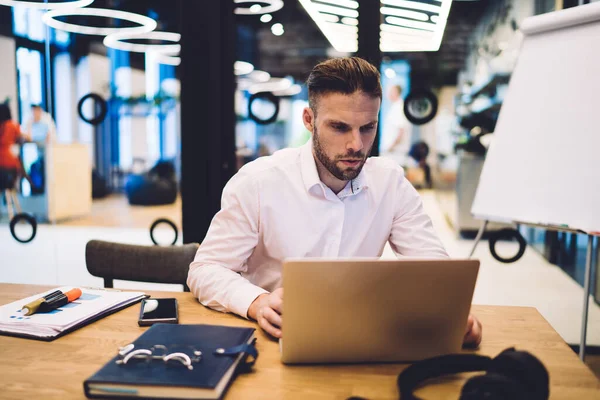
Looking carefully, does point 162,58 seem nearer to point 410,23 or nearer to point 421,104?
point 410,23

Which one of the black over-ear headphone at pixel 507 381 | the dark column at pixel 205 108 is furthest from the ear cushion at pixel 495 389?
the dark column at pixel 205 108


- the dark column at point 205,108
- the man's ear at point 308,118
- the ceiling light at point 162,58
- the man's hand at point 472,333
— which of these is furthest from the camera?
the ceiling light at point 162,58

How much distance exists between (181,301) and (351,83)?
0.79m

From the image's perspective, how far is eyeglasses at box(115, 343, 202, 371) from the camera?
842 mm

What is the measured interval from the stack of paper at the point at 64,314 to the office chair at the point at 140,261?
0.35 metres

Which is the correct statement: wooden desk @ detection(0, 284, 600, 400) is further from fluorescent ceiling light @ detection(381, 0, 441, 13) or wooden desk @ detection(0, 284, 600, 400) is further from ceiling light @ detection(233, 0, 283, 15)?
ceiling light @ detection(233, 0, 283, 15)

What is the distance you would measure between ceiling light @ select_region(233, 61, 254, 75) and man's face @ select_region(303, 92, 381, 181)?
170 cm

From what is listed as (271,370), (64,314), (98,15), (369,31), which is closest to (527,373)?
(271,370)

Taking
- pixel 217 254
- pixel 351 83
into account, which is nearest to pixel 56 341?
pixel 217 254

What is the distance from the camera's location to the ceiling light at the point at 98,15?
305 centimetres

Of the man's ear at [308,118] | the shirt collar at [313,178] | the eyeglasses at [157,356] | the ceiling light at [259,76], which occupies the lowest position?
the eyeglasses at [157,356]

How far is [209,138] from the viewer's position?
2922mm

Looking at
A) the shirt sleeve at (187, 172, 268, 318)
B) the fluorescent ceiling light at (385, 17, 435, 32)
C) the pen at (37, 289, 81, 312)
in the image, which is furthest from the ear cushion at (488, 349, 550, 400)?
the fluorescent ceiling light at (385, 17, 435, 32)

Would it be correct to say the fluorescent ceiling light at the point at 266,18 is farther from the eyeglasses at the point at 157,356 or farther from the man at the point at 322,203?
the eyeglasses at the point at 157,356
